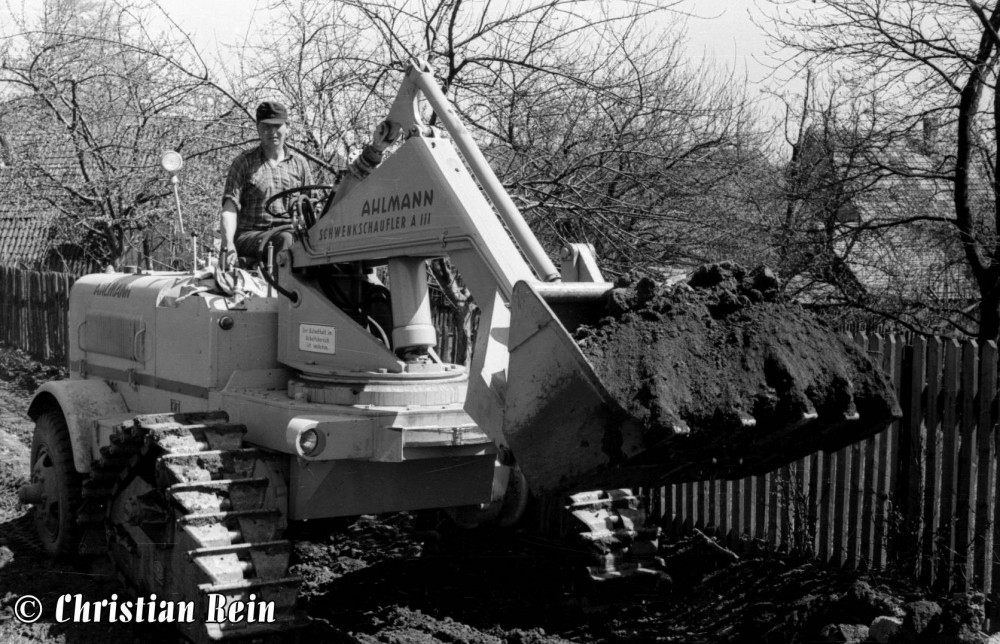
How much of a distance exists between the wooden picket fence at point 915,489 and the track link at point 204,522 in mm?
3663

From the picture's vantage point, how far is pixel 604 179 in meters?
10.1

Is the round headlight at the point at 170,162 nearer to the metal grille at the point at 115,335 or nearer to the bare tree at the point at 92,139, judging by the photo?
the metal grille at the point at 115,335

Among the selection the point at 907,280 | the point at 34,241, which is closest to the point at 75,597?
the point at 907,280

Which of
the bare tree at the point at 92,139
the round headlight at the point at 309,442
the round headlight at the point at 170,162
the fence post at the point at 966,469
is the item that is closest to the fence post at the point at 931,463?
the fence post at the point at 966,469

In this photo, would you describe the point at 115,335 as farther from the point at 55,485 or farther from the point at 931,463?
the point at 931,463

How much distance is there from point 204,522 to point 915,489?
4.33m

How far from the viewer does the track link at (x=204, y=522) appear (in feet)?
17.4

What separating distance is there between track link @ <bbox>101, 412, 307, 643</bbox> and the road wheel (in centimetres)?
107

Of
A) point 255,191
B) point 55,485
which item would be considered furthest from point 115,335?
point 255,191

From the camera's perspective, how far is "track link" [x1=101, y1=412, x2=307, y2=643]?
5.29 metres

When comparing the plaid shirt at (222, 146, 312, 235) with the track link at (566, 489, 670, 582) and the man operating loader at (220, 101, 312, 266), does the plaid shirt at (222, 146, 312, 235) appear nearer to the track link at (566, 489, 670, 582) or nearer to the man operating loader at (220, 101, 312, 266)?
the man operating loader at (220, 101, 312, 266)

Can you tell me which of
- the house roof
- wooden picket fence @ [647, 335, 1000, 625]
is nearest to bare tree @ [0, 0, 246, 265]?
the house roof

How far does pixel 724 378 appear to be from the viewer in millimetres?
4527

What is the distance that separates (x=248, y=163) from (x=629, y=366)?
12.5 ft
